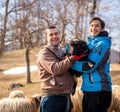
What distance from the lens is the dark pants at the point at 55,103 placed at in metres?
4.55

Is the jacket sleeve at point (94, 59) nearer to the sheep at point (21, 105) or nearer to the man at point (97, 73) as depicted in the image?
the man at point (97, 73)

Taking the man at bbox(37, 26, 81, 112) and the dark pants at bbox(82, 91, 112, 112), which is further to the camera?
the dark pants at bbox(82, 91, 112, 112)

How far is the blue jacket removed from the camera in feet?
15.0

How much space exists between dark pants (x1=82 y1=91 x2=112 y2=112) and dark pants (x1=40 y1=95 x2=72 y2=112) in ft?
1.13

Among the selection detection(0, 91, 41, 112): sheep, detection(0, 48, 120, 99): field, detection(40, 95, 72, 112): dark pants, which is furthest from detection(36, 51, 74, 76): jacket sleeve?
detection(0, 48, 120, 99): field

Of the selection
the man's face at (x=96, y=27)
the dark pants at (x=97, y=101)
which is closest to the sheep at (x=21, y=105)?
the dark pants at (x=97, y=101)

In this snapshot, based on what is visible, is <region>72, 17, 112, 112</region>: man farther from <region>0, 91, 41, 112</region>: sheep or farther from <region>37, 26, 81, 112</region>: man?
<region>0, 91, 41, 112</region>: sheep

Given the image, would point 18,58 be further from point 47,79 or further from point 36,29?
point 47,79

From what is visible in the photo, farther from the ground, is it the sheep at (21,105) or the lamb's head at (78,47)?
the lamb's head at (78,47)

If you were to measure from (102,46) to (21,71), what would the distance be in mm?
25144

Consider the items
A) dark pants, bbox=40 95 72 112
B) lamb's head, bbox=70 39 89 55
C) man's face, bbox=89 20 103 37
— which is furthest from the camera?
man's face, bbox=89 20 103 37

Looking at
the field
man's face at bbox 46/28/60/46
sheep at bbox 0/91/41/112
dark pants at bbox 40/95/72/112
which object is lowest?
the field

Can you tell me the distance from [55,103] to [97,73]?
727 mm

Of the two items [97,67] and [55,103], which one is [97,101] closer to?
[97,67]
